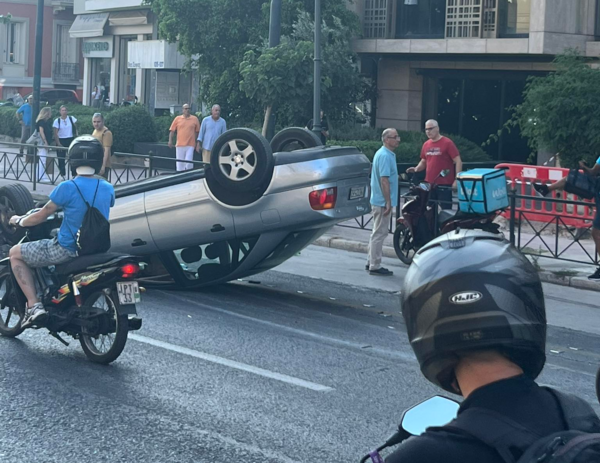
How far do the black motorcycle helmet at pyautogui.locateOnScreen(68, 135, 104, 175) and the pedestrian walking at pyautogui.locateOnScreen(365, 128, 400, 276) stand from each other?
4.63 metres

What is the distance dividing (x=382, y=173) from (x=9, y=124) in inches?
1079

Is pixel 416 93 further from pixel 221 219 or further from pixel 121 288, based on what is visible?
pixel 121 288

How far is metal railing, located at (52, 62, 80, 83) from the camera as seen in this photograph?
5772 centimetres

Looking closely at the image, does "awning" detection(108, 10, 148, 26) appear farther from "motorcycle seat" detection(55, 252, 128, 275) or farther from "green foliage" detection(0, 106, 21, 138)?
"motorcycle seat" detection(55, 252, 128, 275)

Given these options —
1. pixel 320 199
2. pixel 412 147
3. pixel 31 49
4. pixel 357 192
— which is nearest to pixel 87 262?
pixel 320 199

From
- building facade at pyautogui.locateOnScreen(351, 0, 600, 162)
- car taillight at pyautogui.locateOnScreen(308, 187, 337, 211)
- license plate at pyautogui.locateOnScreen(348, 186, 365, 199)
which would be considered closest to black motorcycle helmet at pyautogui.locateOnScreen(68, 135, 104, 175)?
car taillight at pyautogui.locateOnScreen(308, 187, 337, 211)

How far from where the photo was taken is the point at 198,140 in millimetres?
20422

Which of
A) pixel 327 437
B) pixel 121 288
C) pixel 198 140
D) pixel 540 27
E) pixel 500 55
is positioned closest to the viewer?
pixel 327 437

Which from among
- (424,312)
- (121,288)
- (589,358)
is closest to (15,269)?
(121,288)

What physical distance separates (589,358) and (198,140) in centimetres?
1351

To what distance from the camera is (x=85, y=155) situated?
7.51 metres

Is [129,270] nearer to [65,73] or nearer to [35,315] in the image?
[35,315]

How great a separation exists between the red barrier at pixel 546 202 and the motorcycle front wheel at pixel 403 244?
1.71 m

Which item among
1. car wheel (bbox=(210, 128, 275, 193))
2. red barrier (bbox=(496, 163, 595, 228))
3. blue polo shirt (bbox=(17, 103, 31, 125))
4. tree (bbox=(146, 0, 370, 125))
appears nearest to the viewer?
car wheel (bbox=(210, 128, 275, 193))
